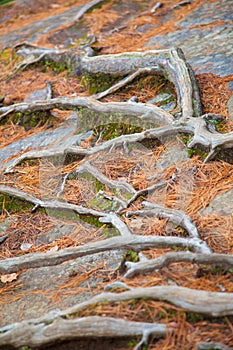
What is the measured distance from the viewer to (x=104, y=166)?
13.9 ft

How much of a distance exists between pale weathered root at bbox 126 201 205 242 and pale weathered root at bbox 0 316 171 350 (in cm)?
81

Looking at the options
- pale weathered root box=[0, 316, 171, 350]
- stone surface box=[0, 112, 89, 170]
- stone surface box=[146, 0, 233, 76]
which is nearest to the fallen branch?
pale weathered root box=[0, 316, 171, 350]

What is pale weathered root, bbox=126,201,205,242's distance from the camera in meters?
3.12

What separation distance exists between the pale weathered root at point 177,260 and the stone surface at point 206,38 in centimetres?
285

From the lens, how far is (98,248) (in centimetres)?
312

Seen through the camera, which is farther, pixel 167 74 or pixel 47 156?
pixel 167 74

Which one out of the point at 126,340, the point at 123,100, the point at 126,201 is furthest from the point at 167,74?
the point at 126,340

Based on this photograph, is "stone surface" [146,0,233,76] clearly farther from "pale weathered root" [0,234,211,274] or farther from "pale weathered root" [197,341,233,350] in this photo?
"pale weathered root" [197,341,233,350]

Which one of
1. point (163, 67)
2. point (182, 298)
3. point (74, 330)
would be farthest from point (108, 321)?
point (163, 67)

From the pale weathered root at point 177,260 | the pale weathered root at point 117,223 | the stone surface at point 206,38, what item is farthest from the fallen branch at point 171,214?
the stone surface at point 206,38

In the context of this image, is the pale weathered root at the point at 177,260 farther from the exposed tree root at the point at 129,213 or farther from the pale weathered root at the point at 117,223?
the pale weathered root at the point at 117,223

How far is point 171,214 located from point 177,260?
1.86 feet

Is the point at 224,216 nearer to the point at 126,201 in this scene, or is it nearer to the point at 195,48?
the point at 126,201

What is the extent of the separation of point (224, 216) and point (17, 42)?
574 cm
